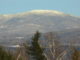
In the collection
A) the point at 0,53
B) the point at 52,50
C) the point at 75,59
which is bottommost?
the point at 52,50

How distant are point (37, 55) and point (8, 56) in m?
1.02

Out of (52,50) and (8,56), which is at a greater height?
(8,56)

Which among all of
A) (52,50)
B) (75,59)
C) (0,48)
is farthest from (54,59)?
(0,48)

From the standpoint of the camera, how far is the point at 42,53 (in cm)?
932

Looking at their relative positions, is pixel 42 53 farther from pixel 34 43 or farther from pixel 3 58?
pixel 3 58

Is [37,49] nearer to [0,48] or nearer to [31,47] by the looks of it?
[31,47]

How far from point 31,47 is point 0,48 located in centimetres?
104

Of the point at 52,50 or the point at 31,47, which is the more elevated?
the point at 31,47

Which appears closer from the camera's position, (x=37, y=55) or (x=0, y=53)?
(x=0, y=53)

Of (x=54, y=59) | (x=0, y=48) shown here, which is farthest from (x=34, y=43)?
(x=54, y=59)

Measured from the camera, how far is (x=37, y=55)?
9039 mm

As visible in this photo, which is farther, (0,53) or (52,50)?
(52,50)

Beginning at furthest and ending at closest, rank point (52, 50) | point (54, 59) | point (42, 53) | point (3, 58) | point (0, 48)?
point (52, 50) < point (54, 59) < point (42, 53) < point (0, 48) < point (3, 58)

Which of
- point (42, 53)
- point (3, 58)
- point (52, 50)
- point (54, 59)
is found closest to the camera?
point (3, 58)
